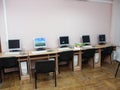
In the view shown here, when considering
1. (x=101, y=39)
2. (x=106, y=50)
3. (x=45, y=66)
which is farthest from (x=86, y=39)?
(x=45, y=66)

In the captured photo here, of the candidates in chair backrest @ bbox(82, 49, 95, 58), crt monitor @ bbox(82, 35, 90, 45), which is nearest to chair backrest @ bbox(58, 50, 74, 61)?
chair backrest @ bbox(82, 49, 95, 58)

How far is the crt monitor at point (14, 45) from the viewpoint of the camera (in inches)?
138

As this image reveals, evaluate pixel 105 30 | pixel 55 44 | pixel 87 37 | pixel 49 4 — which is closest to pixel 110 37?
pixel 105 30

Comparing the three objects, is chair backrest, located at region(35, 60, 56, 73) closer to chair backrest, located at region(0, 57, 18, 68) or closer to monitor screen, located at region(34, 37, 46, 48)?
chair backrest, located at region(0, 57, 18, 68)

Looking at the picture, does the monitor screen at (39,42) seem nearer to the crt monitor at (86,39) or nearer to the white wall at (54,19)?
the white wall at (54,19)

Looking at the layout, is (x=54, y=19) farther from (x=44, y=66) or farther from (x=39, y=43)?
(x=44, y=66)

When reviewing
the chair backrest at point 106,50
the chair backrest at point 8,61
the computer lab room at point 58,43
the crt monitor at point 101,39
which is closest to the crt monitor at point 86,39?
the computer lab room at point 58,43

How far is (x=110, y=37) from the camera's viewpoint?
4801mm

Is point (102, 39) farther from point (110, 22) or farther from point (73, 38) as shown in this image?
point (73, 38)

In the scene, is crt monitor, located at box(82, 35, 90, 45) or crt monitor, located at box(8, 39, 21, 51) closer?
crt monitor, located at box(8, 39, 21, 51)

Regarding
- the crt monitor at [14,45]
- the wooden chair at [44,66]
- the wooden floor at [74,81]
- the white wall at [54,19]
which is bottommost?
the wooden floor at [74,81]

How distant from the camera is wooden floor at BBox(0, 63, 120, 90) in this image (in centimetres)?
285

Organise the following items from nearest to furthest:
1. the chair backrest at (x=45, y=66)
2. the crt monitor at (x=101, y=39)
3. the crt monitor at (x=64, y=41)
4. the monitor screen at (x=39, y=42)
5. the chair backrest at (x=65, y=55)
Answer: the chair backrest at (x=45, y=66) < the chair backrest at (x=65, y=55) < the monitor screen at (x=39, y=42) < the crt monitor at (x=64, y=41) < the crt monitor at (x=101, y=39)

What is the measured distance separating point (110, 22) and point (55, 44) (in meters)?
2.34
